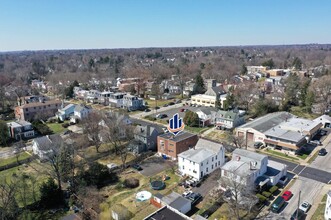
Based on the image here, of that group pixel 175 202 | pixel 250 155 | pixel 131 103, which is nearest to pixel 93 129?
pixel 175 202

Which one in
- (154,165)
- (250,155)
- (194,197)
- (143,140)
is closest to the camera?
(194,197)

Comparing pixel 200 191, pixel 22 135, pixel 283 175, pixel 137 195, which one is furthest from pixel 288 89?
pixel 22 135

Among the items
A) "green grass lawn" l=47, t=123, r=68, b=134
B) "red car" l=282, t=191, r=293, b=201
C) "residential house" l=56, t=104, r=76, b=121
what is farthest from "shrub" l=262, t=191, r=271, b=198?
"residential house" l=56, t=104, r=76, b=121

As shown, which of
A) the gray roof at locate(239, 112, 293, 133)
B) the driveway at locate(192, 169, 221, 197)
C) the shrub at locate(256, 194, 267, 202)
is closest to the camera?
the shrub at locate(256, 194, 267, 202)

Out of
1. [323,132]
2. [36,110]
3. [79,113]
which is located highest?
[36,110]

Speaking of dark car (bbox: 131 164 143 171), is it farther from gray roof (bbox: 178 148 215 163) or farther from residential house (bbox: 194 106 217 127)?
residential house (bbox: 194 106 217 127)

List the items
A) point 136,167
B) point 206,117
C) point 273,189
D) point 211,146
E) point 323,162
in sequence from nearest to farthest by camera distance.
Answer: point 273,189
point 211,146
point 323,162
point 136,167
point 206,117

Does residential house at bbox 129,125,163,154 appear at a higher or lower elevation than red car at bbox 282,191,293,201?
higher

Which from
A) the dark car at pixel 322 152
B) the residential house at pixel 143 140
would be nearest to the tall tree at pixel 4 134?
the residential house at pixel 143 140

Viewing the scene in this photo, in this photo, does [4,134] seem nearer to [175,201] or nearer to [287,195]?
[175,201]
